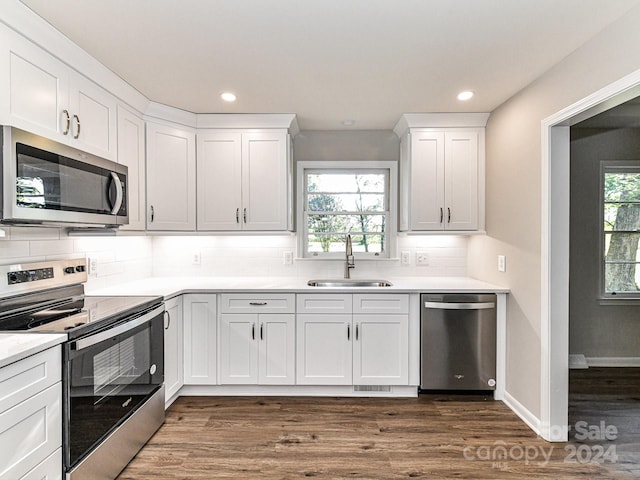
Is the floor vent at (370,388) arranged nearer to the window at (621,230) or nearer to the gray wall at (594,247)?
the gray wall at (594,247)

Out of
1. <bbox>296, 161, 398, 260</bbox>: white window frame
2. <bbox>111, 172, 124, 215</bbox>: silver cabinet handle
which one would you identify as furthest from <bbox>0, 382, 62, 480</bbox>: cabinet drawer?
<bbox>296, 161, 398, 260</bbox>: white window frame

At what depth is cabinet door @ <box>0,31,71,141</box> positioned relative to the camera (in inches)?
65.1

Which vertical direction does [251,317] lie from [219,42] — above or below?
below

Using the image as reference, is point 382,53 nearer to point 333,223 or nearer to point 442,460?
point 333,223

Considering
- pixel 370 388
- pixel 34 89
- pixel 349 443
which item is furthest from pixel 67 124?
pixel 370 388

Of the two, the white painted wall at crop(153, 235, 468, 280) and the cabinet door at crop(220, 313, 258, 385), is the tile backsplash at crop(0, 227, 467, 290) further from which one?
the cabinet door at crop(220, 313, 258, 385)

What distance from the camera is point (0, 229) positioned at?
178 cm

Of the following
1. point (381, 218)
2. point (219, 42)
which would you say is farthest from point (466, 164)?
point (219, 42)

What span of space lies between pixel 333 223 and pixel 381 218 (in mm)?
494

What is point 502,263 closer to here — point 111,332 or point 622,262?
point 622,262

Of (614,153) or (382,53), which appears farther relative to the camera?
(614,153)

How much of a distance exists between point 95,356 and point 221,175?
1861 mm

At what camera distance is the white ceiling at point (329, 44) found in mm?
1696

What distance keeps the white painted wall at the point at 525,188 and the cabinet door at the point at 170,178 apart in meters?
2.60
